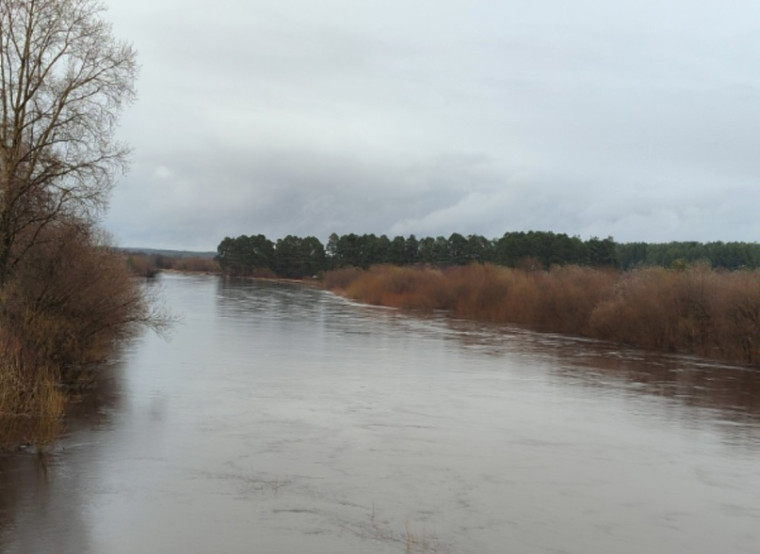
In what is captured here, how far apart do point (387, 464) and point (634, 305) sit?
2880 cm

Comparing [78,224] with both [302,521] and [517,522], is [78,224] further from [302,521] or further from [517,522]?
[517,522]

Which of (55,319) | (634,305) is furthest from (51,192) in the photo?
(634,305)

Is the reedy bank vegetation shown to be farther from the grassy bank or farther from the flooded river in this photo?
the grassy bank

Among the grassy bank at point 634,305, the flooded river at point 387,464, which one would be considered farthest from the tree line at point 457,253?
the flooded river at point 387,464

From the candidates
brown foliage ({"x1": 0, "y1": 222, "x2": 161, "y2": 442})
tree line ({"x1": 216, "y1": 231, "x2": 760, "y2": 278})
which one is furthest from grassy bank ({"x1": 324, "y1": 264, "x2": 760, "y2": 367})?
brown foliage ({"x1": 0, "y1": 222, "x2": 161, "y2": 442})

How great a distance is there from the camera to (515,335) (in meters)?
39.5

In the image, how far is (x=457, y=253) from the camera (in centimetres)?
11144

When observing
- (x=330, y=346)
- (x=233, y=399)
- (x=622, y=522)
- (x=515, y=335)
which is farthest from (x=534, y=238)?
(x=622, y=522)

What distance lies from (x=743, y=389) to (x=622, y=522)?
15.3 metres

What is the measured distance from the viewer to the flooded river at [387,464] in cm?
946

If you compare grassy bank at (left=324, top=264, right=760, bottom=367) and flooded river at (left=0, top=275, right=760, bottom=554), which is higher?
grassy bank at (left=324, top=264, right=760, bottom=367)

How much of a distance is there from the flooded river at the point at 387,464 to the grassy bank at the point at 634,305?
858 cm

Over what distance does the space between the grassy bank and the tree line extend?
5.02 metres

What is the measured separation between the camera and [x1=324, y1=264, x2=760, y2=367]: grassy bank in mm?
33250
